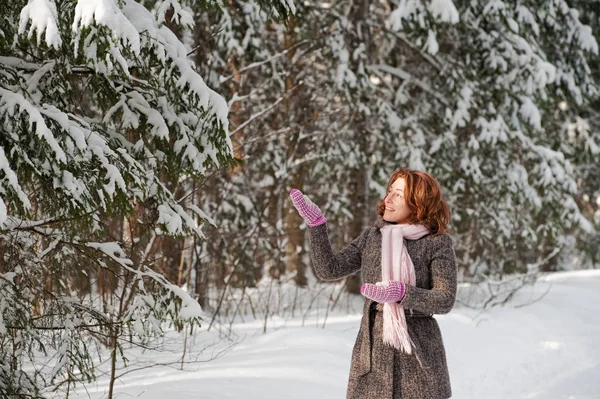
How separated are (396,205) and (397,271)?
0.36m

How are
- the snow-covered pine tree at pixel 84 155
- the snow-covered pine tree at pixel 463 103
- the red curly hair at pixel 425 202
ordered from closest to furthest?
1. the snow-covered pine tree at pixel 84 155
2. the red curly hair at pixel 425 202
3. the snow-covered pine tree at pixel 463 103

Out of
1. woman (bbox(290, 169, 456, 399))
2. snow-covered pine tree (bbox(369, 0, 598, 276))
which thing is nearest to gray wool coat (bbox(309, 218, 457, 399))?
woman (bbox(290, 169, 456, 399))

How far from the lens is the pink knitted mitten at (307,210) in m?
3.32

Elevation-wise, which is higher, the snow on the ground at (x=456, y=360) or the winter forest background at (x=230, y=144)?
the winter forest background at (x=230, y=144)

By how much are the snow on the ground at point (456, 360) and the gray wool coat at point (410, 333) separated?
1779 millimetres

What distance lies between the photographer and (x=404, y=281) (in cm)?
331

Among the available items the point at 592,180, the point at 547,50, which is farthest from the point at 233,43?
the point at 592,180

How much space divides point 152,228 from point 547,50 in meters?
10.3

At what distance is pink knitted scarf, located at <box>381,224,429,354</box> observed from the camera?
10.8 ft

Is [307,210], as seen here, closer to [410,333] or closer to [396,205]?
[396,205]

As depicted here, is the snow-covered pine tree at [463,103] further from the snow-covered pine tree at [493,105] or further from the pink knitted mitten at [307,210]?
the pink knitted mitten at [307,210]

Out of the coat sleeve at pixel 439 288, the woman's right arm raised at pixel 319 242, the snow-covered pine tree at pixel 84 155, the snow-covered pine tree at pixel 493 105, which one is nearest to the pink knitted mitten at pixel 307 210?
the woman's right arm raised at pixel 319 242

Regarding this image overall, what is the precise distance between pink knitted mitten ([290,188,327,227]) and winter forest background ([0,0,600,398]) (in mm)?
1018

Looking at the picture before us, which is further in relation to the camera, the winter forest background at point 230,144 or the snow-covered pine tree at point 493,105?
the snow-covered pine tree at point 493,105
